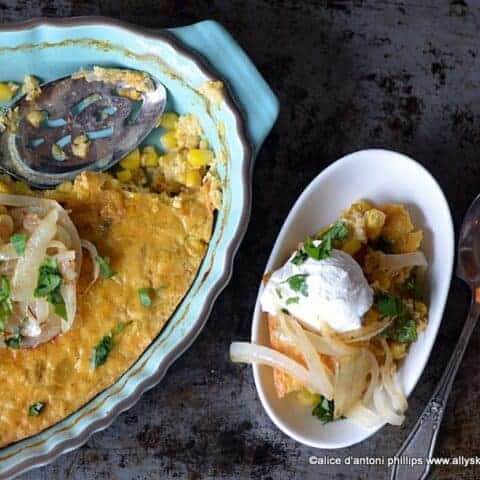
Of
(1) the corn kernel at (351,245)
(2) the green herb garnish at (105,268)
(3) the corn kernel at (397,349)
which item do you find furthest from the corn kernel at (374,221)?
(2) the green herb garnish at (105,268)

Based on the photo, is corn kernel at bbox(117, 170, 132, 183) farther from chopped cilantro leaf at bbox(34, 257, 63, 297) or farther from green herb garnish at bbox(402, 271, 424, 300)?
green herb garnish at bbox(402, 271, 424, 300)

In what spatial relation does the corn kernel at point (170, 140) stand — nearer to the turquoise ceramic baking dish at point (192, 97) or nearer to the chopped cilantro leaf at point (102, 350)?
the turquoise ceramic baking dish at point (192, 97)

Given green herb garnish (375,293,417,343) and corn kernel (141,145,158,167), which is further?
corn kernel (141,145,158,167)

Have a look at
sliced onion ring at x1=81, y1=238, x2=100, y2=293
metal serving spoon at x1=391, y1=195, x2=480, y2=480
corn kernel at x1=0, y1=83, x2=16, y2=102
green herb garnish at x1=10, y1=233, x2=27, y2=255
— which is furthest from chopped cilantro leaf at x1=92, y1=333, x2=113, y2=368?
metal serving spoon at x1=391, y1=195, x2=480, y2=480

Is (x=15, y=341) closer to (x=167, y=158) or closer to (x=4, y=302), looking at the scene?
(x=4, y=302)

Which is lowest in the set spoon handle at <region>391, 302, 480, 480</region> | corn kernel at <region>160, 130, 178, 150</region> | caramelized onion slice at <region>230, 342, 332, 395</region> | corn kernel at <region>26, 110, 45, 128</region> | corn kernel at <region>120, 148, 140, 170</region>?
spoon handle at <region>391, 302, 480, 480</region>

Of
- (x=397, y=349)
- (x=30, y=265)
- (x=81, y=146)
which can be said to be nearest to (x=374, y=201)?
(x=397, y=349)
